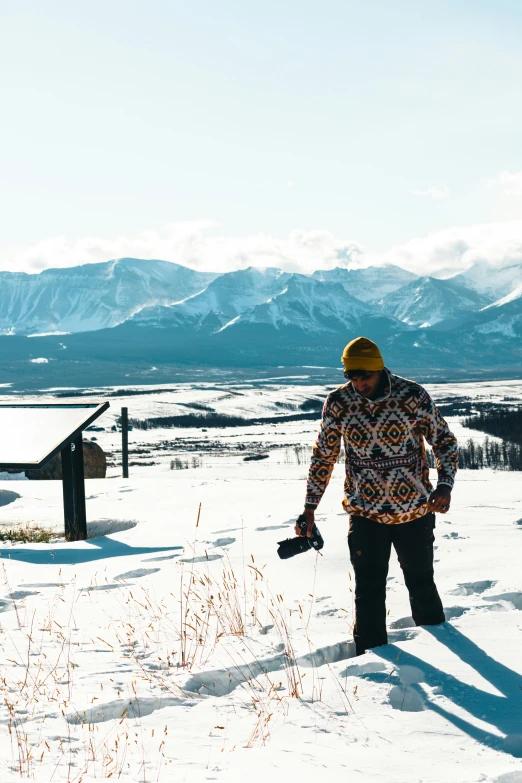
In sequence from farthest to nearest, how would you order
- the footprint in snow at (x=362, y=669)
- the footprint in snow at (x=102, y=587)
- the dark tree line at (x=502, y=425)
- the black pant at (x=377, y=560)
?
the dark tree line at (x=502, y=425), the footprint in snow at (x=102, y=587), the black pant at (x=377, y=560), the footprint in snow at (x=362, y=669)

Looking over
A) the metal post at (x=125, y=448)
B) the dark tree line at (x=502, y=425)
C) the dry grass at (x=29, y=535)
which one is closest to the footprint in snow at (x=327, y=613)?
the dry grass at (x=29, y=535)

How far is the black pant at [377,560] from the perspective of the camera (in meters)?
4.40

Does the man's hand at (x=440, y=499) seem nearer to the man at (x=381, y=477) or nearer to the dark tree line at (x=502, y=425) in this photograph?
the man at (x=381, y=477)

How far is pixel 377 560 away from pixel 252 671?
0.94m

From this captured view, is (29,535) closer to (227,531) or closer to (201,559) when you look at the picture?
(227,531)

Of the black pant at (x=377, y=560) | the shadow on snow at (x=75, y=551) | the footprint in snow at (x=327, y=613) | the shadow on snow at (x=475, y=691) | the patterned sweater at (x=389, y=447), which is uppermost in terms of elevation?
the patterned sweater at (x=389, y=447)

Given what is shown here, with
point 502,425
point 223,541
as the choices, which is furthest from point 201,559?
point 502,425

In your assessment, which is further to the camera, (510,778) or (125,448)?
(125,448)

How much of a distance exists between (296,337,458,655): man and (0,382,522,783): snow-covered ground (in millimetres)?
320

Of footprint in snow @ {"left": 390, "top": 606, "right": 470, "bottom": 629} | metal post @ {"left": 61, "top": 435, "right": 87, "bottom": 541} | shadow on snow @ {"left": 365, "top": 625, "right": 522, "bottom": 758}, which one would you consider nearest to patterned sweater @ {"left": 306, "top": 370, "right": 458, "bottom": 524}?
shadow on snow @ {"left": 365, "top": 625, "right": 522, "bottom": 758}

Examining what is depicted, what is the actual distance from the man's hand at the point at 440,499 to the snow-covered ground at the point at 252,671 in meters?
0.75

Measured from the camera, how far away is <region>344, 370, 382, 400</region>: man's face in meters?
4.30

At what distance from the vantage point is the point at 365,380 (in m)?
4.31

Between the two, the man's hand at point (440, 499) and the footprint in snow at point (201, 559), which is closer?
the man's hand at point (440, 499)
